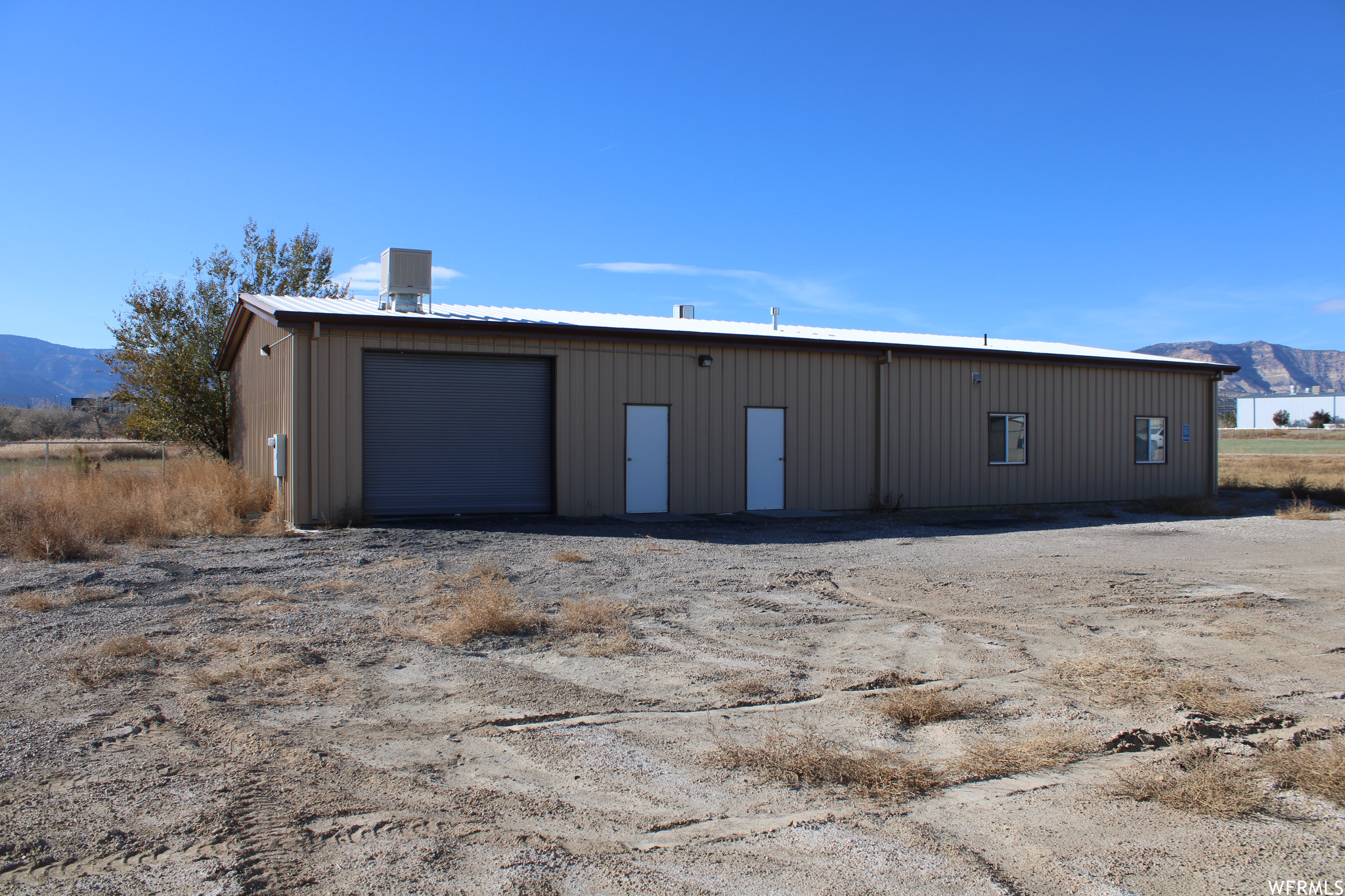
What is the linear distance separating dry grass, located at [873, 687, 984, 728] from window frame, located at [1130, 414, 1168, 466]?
58.1ft

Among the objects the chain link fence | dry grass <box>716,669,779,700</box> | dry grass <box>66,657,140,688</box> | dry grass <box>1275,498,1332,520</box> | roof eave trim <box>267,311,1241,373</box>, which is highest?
roof eave trim <box>267,311,1241,373</box>

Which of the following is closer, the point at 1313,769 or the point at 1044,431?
the point at 1313,769

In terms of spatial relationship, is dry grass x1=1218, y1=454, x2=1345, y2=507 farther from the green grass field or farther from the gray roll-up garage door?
the gray roll-up garage door

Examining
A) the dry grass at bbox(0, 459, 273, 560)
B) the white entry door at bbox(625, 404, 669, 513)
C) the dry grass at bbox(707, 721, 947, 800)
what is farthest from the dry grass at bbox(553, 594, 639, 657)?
the white entry door at bbox(625, 404, 669, 513)

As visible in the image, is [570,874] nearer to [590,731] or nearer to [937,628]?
[590,731]

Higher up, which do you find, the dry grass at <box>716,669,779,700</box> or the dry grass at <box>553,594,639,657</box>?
the dry grass at <box>553,594,639,657</box>

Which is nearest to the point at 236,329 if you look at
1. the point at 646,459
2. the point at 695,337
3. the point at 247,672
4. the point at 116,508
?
the point at 116,508

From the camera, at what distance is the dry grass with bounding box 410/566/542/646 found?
675cm

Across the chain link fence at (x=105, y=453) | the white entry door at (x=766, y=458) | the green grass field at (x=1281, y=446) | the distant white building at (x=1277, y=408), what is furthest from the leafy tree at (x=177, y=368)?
the distant white building at (x=1277, y=408)

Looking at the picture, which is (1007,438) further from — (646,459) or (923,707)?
(923,707)

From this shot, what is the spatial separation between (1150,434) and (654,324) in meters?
11.8

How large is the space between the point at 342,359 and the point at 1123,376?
16.4 metres

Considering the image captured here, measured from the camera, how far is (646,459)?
628 inches

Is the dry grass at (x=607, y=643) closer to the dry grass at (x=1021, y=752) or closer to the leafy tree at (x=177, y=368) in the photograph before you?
the dry grass at (x=1021, y=752)
